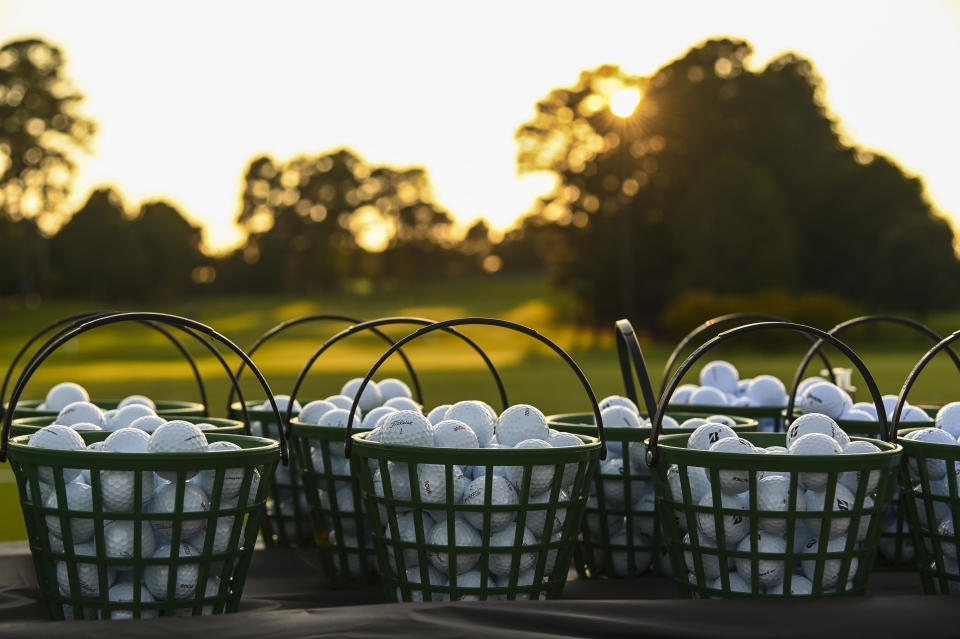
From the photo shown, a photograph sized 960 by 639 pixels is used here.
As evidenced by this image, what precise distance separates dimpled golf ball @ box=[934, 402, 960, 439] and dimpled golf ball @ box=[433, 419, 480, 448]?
1.63 meters

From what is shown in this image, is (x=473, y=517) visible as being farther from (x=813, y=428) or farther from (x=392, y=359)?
(x=392, y=359)

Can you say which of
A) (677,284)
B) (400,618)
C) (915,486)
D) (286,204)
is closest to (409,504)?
(400,618)

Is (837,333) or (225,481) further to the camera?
(837,333)

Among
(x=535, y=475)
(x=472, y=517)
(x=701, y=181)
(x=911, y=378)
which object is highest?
(x=701, y=181)

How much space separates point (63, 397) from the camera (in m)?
4.45

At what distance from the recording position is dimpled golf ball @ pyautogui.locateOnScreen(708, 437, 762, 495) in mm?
2875

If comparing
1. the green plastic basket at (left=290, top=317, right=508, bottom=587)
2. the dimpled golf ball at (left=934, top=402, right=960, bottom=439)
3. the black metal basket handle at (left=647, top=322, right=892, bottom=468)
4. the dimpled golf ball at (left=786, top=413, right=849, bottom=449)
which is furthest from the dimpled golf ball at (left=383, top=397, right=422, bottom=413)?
the dimpled golf ball at (left=934, top=402, right=960, bottom=439)

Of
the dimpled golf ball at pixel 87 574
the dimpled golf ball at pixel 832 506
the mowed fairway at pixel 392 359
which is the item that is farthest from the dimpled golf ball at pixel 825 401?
the mowed fairway at pixel 392 359

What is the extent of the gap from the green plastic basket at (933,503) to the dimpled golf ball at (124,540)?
2243 millimetres

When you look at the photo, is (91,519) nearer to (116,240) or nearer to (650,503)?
(650,503)

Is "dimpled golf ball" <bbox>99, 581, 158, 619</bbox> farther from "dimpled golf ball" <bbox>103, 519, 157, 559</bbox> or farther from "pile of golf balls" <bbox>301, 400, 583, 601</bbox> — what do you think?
"pile of golf balls" <bbox>301, 400, 583, 601</bbox>

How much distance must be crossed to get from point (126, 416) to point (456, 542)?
1.46m

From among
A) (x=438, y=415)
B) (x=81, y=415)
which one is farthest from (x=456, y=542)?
(x=81, y=415)

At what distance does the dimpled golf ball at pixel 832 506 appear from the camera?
2.88 meters
